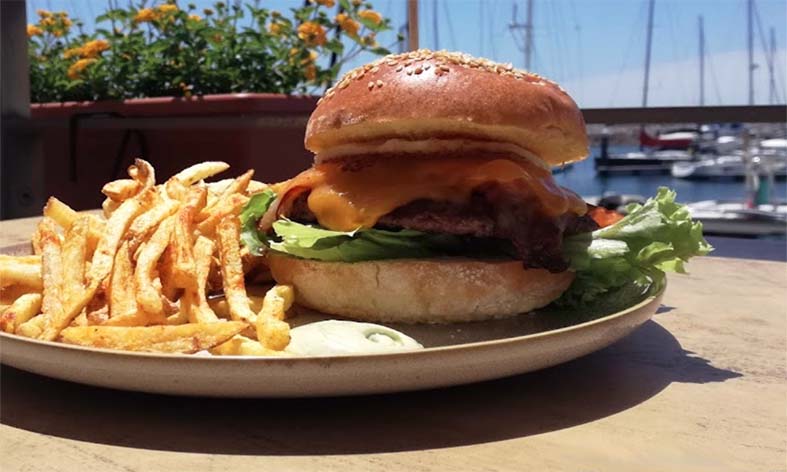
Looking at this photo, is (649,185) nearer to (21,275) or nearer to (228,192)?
(228,192)

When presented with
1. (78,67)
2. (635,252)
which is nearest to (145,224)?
(635,252)

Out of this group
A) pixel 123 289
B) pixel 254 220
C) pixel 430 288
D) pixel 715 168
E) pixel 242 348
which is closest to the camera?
pixel 242 348

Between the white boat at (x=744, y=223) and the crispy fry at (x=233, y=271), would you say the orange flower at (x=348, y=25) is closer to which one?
the crispy fry at (x=233, y=271)

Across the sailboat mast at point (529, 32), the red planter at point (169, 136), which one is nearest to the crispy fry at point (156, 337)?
the red planter at point (169, 136)

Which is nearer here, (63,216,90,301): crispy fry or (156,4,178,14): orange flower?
(63,216,90,301): crispy fry

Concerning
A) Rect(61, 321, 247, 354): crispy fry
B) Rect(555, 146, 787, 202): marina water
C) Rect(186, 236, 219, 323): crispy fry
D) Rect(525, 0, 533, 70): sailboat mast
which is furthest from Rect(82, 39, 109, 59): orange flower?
Rect(555, 146, 787, 202): marina water

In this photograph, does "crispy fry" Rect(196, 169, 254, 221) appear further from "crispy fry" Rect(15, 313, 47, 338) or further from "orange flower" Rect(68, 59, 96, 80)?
"orange flower" Rect(68, 59, 96, 80)
